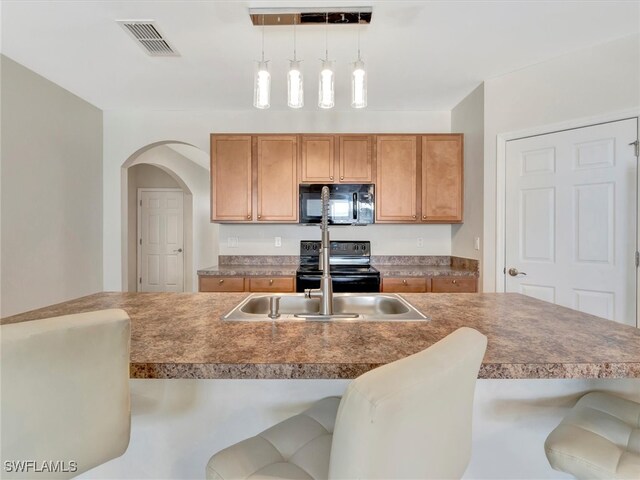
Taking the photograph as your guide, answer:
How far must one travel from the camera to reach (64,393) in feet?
2.20

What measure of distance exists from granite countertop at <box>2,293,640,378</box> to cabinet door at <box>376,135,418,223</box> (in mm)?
1946

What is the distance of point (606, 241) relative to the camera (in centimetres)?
226

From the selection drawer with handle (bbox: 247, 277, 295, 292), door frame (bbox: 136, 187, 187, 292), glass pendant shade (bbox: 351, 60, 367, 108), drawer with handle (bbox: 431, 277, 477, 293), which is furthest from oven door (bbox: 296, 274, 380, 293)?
door frame (bbox: 136, 187, 187, 292)

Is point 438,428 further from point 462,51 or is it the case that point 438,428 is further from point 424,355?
point 462,51

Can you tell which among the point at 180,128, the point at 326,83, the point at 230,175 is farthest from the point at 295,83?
the point at 180,128

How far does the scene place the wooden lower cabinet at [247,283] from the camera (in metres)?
3.00

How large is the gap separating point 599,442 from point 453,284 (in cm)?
221

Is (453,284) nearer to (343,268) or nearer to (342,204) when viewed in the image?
(343,268)

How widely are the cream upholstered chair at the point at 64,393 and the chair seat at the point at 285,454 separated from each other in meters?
0.27

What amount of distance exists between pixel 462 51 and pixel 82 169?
3.71 m

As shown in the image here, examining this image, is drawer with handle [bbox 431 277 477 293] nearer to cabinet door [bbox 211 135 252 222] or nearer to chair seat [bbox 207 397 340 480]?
cabinet door [bbox 211 135 252 222]

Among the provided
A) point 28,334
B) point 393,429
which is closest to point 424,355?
point 393,429

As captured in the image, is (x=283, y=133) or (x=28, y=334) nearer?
(x=28, y=334)

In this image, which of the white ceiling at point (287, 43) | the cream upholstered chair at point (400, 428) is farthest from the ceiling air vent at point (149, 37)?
the cream upholstered chair at point (400, 428)
